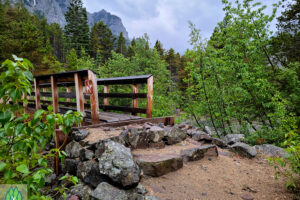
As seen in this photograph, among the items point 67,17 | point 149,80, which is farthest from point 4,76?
point 67,17

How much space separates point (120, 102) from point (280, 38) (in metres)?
10.3

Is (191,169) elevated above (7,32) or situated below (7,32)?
below

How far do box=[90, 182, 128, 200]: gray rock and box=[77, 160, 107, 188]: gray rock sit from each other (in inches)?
9.3

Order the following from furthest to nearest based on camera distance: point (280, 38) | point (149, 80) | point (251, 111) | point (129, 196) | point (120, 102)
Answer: point (280, 38), point (120, 102), point (251, 111), point (149, 80), point (129, 196)

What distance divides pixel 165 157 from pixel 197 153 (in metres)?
0.95

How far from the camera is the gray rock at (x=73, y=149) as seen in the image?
378 centimetres

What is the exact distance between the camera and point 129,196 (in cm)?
254

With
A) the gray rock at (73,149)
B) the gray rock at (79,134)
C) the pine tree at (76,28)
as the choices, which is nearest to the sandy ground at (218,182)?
the gray rock at (73,149)

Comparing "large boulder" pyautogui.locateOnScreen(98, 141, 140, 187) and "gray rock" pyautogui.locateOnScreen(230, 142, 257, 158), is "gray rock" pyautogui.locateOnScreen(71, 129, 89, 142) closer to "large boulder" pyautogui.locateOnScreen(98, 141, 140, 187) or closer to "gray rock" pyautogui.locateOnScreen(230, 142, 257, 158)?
"large boulder" pyautogui.locateOnScreen(98, 141, 140, 187)

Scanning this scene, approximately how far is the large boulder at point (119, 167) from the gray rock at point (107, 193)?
0.11 metres

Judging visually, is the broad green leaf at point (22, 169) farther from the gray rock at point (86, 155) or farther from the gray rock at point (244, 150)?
the gray rock at point (244, 150)

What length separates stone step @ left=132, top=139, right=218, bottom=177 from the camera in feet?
10.3

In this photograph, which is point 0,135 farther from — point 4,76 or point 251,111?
point 251,111

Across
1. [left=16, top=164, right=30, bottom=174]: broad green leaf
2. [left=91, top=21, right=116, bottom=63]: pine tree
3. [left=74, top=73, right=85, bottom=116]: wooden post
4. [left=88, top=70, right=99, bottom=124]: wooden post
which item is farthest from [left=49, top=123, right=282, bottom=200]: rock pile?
[left=91, top=21, right=116, bottom=63]: pine tree
